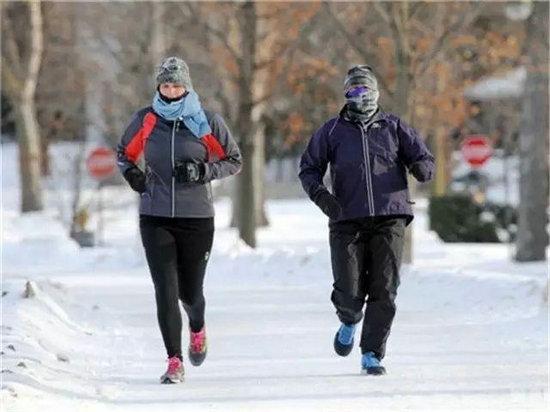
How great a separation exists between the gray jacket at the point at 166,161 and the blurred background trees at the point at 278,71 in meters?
11.1

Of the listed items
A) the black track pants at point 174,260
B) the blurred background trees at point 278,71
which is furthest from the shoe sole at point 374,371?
the blurred background trees at point 278,71

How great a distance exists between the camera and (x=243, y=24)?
24.3 metres

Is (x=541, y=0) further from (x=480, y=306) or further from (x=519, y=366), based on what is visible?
(x=519, y=366)

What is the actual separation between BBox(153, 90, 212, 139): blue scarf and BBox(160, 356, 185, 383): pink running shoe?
1202 millimetres

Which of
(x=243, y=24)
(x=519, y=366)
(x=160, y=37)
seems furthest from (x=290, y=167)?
(x=519, y=366)

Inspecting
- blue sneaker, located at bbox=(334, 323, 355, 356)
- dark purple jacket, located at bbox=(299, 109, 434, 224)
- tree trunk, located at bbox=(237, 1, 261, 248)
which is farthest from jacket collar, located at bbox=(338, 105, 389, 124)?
tree trunk, located at bbox=(237, 1, 261, 248)

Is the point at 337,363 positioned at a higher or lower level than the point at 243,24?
lower

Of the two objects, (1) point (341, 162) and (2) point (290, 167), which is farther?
(2) point (290, 167)

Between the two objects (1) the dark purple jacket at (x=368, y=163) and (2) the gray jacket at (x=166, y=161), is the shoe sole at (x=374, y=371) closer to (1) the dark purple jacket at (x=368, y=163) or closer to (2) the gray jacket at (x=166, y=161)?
(1) the dark purple jacket at (x=368, y=163)

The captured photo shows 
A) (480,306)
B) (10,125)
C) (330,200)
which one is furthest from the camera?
(10,125)

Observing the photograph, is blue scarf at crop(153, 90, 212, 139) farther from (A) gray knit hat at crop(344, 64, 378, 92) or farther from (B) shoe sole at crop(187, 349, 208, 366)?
(B) shoe sole at crop(187, 349, 208, 366)

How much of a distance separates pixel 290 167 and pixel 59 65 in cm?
1062

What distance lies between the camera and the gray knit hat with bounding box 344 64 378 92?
28.9 feet

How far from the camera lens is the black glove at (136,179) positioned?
333 inches
